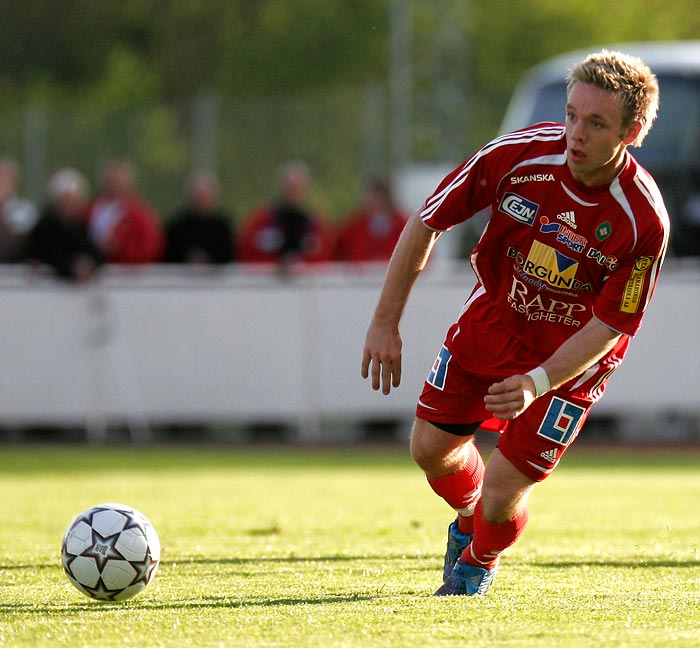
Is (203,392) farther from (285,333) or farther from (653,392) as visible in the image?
(653,392)

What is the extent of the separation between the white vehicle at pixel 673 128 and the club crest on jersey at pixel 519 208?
1014 centimetres

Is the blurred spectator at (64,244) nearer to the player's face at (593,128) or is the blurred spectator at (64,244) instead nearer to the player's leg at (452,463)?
the player's leg at (452,463)

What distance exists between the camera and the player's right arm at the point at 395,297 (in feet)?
20.2

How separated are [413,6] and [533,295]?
2216cm

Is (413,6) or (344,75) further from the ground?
(413,6)

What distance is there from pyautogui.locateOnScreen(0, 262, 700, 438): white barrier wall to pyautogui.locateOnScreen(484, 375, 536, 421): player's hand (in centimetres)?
972

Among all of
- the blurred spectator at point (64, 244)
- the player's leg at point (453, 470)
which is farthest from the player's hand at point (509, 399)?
the blurred spectator at point (64, 244)

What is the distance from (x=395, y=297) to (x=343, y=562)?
1710 millimetres

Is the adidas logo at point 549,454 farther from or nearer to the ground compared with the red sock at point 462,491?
farther from the ground

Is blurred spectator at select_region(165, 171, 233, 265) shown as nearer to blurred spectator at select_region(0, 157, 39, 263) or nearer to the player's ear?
blurred spectator at select_region(0, 157, 39, 263)

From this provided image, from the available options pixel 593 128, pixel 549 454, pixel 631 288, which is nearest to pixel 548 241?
pixel 631 288

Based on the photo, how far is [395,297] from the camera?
20.3ft

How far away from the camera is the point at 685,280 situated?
15.4 meters

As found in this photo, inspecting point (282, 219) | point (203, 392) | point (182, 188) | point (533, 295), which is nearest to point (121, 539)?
point (533, 295)
